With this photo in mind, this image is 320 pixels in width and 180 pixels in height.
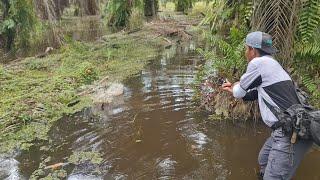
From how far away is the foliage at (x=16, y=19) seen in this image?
43.2 ft

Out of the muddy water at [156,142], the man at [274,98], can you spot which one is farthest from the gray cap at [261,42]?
the muddy water at [156,142]

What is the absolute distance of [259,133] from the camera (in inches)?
264

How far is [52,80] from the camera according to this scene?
9.72 m

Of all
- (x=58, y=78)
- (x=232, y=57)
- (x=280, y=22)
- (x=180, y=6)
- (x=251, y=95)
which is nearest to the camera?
(x=251, y=95)

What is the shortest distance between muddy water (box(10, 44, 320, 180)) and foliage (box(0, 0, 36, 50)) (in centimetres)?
597

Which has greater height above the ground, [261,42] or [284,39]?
[261,42]

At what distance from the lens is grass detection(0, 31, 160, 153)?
7137 mm

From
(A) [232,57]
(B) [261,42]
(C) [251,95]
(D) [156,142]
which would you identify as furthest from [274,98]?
(A) [232,57]

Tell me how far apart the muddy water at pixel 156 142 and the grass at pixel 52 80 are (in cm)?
41

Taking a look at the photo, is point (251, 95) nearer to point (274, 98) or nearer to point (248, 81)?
point (248, 81)

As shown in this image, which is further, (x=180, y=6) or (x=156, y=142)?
(x=180, y=6)

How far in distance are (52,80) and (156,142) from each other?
4.09 m

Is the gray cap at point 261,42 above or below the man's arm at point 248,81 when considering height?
above

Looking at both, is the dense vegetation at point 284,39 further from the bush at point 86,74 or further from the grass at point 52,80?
the bush at point 86,74
